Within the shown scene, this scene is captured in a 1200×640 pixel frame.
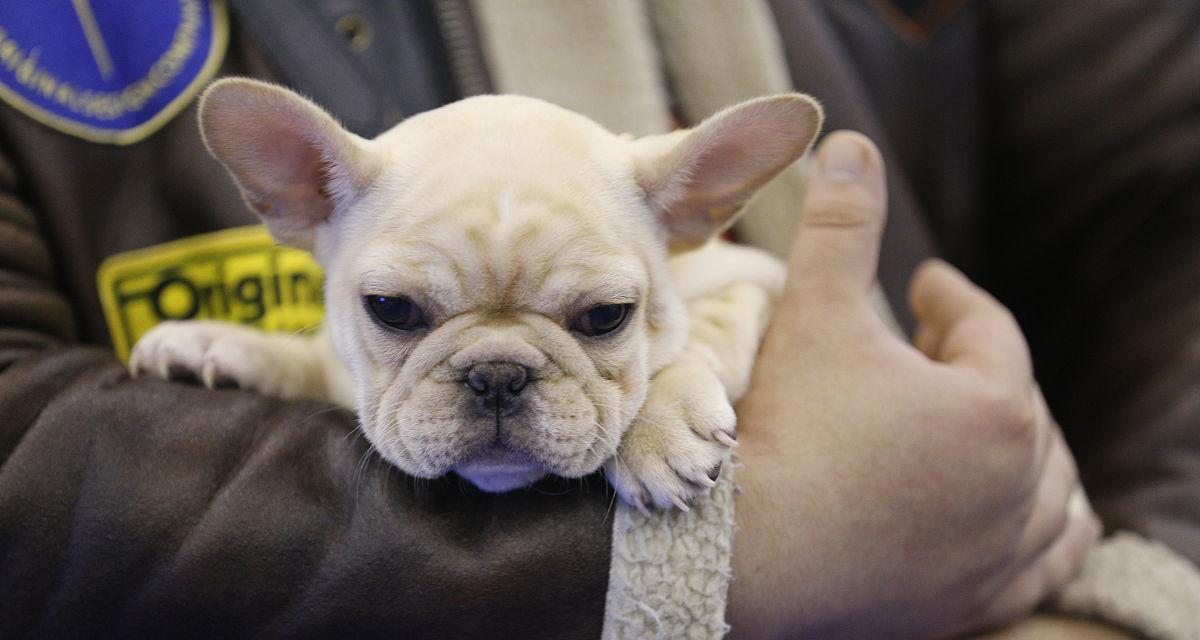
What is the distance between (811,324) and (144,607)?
0.93 meters

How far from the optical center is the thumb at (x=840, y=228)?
122 cm

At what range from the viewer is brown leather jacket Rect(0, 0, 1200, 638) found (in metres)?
0.83

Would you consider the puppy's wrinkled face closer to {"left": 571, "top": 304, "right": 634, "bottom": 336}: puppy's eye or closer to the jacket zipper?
{"left": 571, "top": 304, "right": 634, "bottom": 336}: puppy's eye

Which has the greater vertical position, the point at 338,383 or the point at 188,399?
the point at 188,399

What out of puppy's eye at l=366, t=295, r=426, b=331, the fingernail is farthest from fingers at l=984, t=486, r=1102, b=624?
puppy's eye at l=366, t=295, r=426, b=331

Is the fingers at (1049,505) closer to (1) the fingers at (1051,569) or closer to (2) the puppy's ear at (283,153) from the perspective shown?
(1) the fingers at (1051,569)

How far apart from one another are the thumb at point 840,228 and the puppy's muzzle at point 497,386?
0.52 m

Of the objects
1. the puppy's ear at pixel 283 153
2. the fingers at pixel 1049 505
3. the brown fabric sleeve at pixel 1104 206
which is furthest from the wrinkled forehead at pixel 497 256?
the brown fabric sleeve at pixel 1104 206

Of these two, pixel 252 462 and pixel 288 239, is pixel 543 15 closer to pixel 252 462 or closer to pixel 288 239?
pixel 288 239

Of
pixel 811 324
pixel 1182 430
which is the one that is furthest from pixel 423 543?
pixel 1182 430

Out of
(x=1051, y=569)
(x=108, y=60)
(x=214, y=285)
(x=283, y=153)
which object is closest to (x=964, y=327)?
(x=1051, y=569)

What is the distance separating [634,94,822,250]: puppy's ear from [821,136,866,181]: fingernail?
0.71 ft

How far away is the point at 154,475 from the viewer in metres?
0.86

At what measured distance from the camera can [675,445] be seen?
0.94 metres
